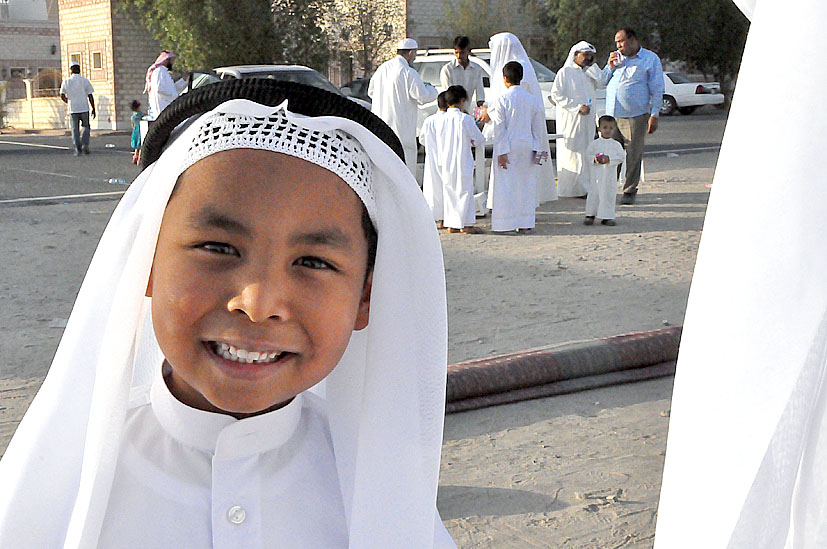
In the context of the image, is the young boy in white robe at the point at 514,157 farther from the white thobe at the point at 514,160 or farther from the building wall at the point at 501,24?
the building wall at the point at 501,24

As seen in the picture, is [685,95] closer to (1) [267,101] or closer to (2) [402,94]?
(2) [402,94]

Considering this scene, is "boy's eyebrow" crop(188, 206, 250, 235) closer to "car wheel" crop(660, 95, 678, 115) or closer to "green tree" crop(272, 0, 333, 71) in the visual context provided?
"green tree" crop(272, 0, 333, 71)

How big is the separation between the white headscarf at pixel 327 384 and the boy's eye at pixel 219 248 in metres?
0.11

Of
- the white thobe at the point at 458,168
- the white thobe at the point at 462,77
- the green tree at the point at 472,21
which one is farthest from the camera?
the green tree at the point at 472,21

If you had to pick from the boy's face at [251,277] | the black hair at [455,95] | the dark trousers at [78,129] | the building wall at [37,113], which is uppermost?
the boy's face at [251,277]

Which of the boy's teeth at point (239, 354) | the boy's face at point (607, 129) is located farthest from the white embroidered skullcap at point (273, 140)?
the boy's face at point (607, 129)

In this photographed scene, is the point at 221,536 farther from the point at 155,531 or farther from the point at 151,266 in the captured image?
the point at 151,266

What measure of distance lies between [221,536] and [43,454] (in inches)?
11.7

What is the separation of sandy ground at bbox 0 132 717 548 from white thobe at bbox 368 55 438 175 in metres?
1.97

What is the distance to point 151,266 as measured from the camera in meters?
1.54

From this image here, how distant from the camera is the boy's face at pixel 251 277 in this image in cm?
138

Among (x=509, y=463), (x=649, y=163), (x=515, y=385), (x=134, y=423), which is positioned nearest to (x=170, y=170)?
(x=134, y=423)

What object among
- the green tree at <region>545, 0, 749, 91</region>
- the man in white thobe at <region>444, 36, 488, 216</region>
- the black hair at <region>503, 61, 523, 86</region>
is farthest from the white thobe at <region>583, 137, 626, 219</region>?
the green tree at <region>545, 0, 749, 91</region>

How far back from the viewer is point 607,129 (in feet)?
32.3
